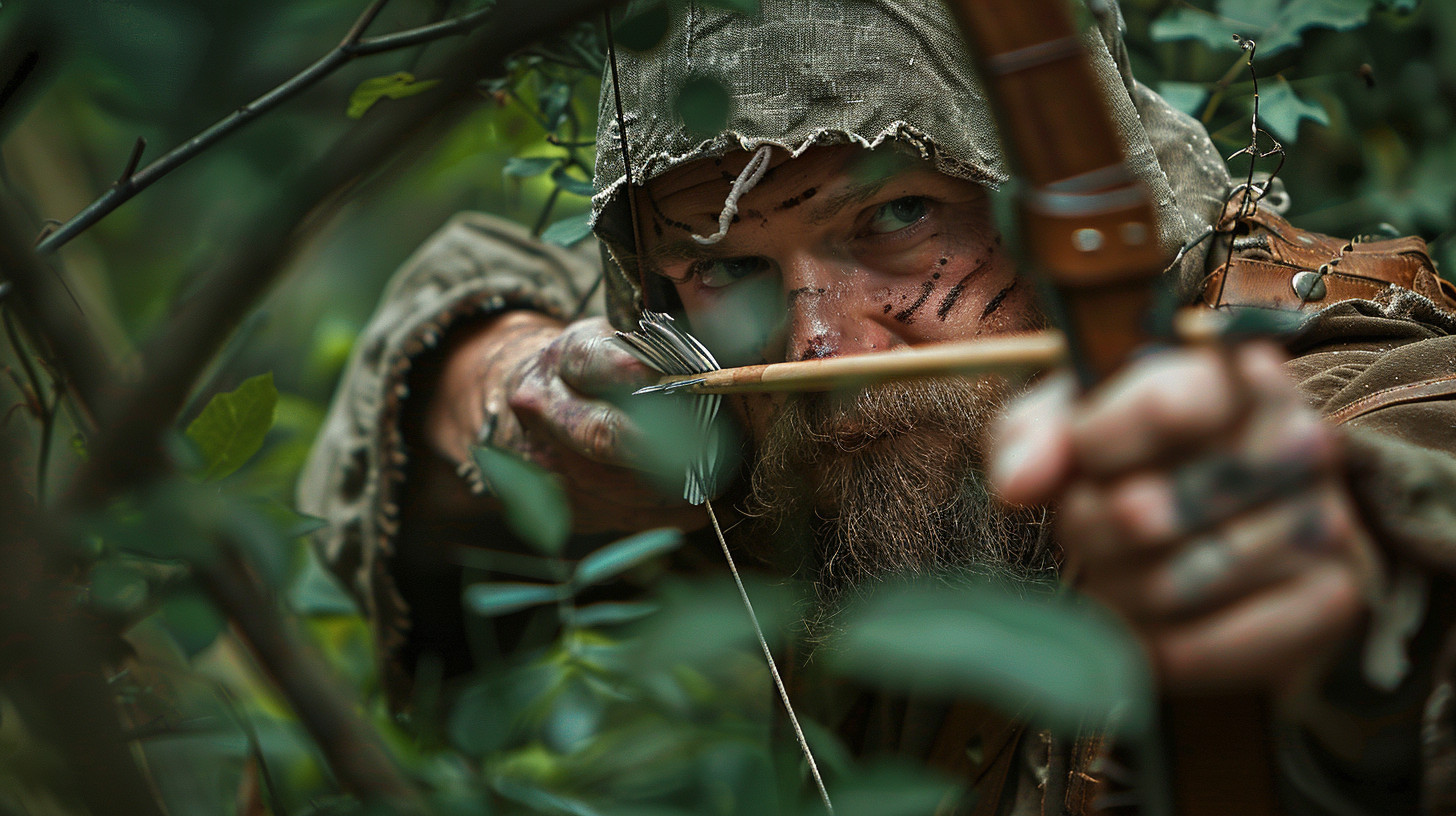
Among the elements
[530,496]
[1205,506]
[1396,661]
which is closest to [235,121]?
[530,496]

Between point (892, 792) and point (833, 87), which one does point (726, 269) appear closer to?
point (833, 87)

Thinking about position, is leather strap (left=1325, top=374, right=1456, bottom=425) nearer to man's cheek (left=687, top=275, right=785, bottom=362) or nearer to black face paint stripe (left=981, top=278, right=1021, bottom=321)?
black face paint stripe (left=981, top=278, right=1021, bottom=321)

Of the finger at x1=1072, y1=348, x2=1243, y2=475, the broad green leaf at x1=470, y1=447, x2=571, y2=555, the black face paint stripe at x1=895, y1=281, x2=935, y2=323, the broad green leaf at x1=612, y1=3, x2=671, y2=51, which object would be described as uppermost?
the broad green leaf at x1=612, y1=3, x2=671, y2=51

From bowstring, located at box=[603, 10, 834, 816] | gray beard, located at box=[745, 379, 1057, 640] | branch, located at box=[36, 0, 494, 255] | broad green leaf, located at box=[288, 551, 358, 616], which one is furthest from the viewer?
broad green leaf, located at box=[288, 551, 358, 616]

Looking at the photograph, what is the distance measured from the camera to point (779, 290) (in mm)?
1095

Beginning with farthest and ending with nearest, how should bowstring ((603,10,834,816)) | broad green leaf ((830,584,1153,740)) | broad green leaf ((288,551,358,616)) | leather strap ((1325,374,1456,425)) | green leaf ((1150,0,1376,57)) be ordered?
green leaf ((1150,0,1376,57))
broad green leaf ((288,551,358,616))
leather strap ((1325,374,1456,425))
bowstring ((603,10,834,816))
broad green leaf ((830,584,1153,740))

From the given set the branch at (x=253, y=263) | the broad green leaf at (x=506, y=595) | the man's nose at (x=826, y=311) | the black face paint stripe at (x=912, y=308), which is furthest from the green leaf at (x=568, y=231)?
the branch at (x=253, y=263)

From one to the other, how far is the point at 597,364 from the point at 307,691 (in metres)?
0.85

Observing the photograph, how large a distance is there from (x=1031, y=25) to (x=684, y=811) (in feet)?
1.16

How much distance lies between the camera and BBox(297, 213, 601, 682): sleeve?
1516 millimetres

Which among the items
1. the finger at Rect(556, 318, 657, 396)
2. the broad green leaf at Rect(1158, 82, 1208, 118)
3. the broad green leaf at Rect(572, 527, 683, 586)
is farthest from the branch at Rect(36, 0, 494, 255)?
the broad green leaf at Rect(1158, 82, 1208, 118)

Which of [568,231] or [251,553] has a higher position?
[251,553]

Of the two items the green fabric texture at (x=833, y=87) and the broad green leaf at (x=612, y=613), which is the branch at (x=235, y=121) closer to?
the broad green leaf at (x=612, y=613)

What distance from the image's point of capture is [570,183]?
1379mm
